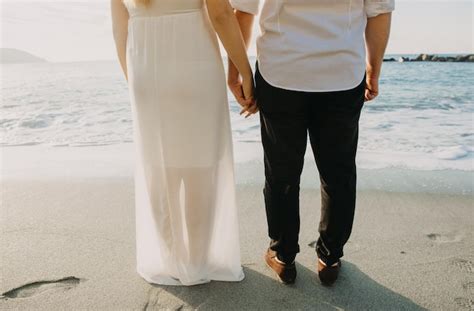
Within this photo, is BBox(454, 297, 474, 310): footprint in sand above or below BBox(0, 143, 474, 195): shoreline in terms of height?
above

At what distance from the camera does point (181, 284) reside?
2.27 meters

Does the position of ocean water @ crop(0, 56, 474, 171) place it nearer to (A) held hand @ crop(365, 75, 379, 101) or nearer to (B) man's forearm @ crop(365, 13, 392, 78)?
(A) held hand @ crop(365, 75, 379, 101)

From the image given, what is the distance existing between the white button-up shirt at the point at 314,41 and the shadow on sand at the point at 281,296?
3.33 feet

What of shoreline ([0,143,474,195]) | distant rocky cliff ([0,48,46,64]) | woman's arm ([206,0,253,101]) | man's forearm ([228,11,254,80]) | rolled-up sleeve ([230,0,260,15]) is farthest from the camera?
distant rocky cliff ([0,48,46,64])

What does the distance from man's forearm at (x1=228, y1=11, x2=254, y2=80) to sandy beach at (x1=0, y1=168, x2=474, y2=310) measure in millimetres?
1077

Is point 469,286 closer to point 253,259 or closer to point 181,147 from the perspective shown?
point 253,259

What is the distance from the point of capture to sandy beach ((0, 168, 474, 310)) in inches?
84.1

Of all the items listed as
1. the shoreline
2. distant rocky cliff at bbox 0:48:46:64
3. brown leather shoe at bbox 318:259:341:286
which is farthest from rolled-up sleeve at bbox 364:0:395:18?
distant rocky cliff at bbox 0:48:46:64

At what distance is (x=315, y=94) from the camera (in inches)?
76.9

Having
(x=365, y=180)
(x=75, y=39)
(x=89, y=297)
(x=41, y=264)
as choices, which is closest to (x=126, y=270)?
(x=89, y=297)

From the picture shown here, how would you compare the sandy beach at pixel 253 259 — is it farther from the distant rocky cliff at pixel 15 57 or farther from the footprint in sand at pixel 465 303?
the distant rocky cliff at pixel 15 57

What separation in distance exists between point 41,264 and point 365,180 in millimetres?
2578

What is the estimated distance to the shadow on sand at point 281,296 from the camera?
2096 mm

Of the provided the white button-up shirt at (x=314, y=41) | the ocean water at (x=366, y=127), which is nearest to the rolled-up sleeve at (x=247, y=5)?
the white button-up shirt at (x=314, y=41)
